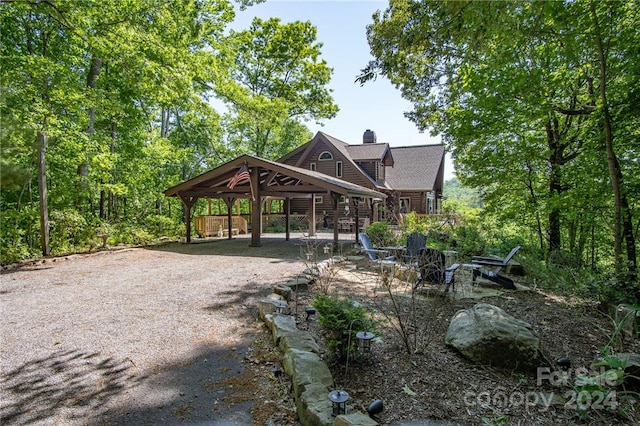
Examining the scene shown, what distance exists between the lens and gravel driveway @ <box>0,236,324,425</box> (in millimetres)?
2400

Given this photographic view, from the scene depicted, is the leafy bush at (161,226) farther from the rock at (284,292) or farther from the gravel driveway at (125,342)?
the rock at (284,292)

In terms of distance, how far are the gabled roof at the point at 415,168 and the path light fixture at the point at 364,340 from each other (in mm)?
19079

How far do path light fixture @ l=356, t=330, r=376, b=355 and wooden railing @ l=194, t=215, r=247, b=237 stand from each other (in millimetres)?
12695

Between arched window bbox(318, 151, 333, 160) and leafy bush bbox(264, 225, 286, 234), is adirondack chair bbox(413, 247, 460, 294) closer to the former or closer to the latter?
leafy bush bbox(264, 225, 286, 234)

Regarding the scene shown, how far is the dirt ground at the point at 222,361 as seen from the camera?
2.32m

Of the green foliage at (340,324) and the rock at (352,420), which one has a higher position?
the green foliage at (340,324)

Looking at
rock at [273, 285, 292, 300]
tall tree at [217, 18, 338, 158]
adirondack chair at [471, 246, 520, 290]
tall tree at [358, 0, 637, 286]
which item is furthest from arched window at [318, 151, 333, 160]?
rock at [273, 285, 292, 300]

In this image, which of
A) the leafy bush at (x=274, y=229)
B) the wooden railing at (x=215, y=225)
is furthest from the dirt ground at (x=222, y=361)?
the leafy bush at (x=274, y=229)

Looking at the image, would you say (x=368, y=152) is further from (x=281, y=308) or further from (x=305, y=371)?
(x=305, y=371)

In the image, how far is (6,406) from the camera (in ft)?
7.80

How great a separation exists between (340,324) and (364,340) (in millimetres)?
263

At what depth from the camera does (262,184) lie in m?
11.3

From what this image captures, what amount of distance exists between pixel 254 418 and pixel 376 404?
3.03 feet

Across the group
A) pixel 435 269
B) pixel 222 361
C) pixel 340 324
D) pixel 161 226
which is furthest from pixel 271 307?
pixel 161 226
